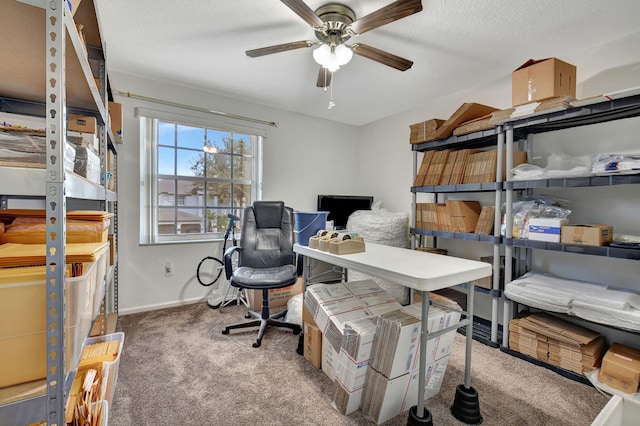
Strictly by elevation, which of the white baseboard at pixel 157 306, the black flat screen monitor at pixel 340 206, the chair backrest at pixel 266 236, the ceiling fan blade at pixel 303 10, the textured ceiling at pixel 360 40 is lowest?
the white baseboard at pixel 157 306

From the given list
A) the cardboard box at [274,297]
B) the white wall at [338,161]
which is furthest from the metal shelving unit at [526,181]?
the cardboard box at [274,297]

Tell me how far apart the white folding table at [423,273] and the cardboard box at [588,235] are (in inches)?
35.5

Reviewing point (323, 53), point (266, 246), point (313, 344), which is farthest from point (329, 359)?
point (323, 53)

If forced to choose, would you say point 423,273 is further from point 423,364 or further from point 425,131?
point 425,131

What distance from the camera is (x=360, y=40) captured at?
2.26 metres

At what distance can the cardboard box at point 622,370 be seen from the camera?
1722 mm

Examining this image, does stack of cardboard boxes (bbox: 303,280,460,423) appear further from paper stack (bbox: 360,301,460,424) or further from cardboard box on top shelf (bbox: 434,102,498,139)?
cardboard box on top shelf (bbox: 434,102,498,139)

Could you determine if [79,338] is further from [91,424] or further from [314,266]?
[314,266]

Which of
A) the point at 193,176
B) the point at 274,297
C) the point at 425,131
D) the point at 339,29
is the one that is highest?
the point at 339,29

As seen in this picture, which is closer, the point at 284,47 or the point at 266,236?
the point at 284,47

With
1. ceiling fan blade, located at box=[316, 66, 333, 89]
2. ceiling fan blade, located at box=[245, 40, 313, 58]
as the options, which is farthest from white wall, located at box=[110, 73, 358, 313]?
ceiling fan blade, located at box=[245, 40, 313, 58]

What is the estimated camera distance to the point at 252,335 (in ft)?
8.23

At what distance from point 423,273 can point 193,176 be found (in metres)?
2.85

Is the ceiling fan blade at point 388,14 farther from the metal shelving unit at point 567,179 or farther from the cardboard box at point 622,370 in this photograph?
the cardboard box at point 622,370
